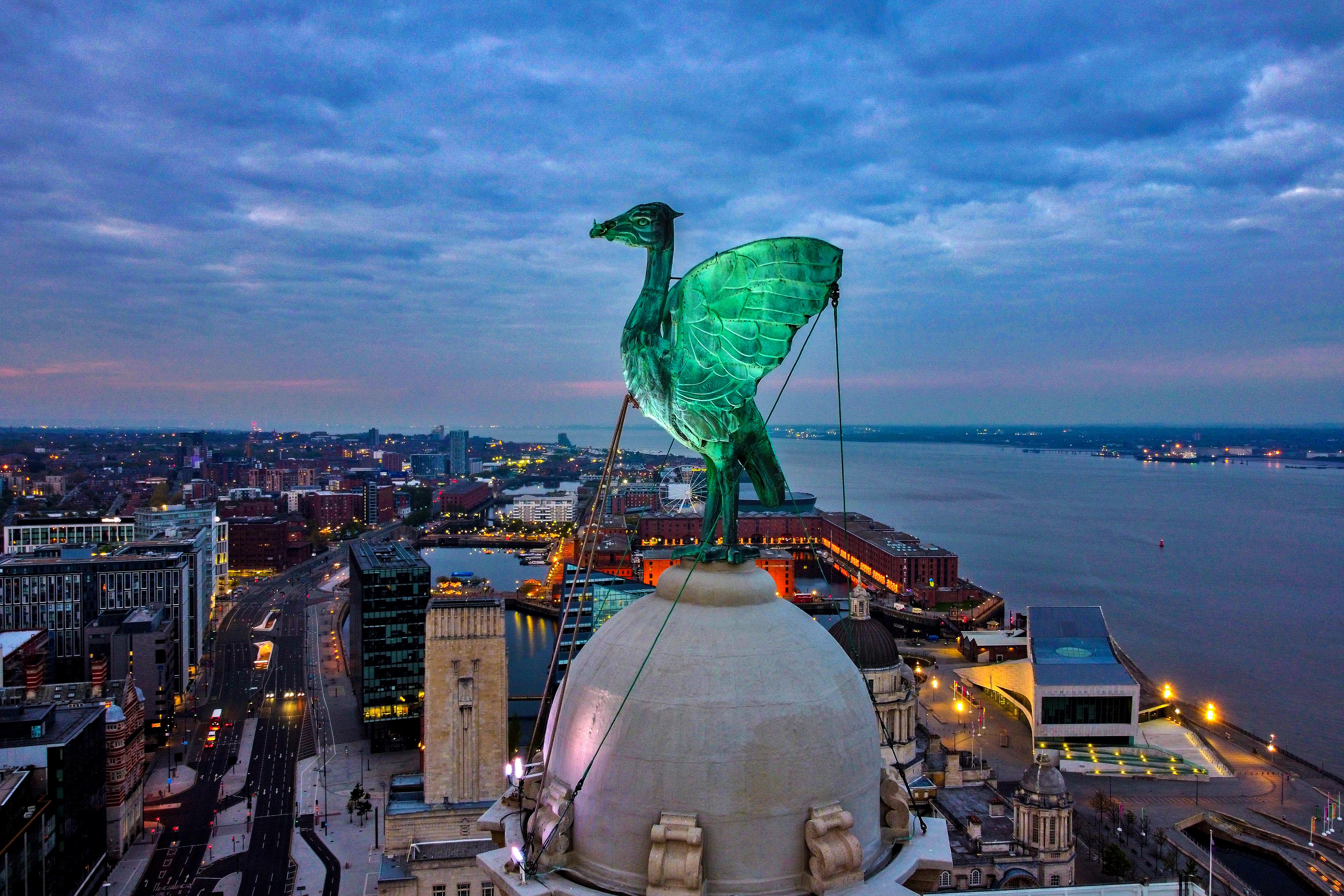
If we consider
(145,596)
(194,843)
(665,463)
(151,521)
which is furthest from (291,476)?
(194,843)

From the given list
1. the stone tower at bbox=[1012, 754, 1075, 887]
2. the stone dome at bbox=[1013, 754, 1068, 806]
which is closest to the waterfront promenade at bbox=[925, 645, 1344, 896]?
the stone tower at bbox=[1012, 754, 1075, 887]

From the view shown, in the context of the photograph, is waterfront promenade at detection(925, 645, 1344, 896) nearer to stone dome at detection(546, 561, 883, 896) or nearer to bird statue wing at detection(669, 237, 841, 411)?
stone dome at detection(546, 561, 883, 896)

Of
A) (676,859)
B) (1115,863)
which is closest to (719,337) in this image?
(676,859)

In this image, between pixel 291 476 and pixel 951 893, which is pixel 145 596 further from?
pixel 291 476

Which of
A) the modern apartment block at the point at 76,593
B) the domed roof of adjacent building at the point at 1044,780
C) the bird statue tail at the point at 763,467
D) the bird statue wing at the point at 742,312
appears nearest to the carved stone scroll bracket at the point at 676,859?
the bird statue tail at the point at 763,467

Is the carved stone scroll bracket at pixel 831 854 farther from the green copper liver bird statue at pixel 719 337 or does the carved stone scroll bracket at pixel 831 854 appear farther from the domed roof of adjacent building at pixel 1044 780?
the domed roof of adjacent building at pixel 1044 780

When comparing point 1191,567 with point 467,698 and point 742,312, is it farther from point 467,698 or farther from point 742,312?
point 742,312

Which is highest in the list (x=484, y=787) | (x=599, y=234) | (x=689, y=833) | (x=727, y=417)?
(x=599, y=234)
